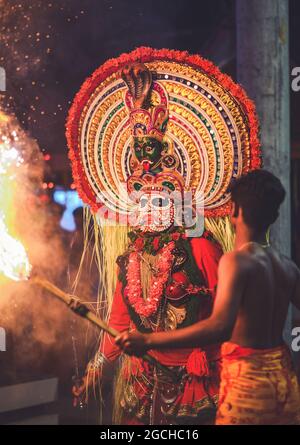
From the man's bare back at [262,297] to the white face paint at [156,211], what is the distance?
0.95 metres

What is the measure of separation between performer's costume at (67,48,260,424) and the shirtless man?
730 mm

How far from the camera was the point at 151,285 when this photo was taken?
450 centimetres

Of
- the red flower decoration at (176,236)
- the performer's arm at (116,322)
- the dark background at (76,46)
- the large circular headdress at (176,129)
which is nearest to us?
→ the large circular headdress at (176,129)

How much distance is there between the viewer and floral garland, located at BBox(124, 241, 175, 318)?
14.6 ft

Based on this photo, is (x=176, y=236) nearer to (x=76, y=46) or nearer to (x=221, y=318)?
(x=221, y=318)

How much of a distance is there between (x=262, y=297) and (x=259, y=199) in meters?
0.45

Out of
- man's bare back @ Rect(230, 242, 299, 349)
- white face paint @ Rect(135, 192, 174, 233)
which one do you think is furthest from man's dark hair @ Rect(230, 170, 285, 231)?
white face paint @ Rect(135, 192, 174, 233)

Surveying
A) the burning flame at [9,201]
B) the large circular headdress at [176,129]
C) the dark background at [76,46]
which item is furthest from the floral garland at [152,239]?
the dark background at [76,46]

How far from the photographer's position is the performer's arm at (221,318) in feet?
11.1

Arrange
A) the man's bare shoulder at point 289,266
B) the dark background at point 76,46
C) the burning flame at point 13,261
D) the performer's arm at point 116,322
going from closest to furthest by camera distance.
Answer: the man's bare shoulder at point 289,266 < the burning flame at point 13,261 < the performer's arm at point 116,322 < the dark background at point 76,46

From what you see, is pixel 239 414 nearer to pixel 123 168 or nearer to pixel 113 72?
pixel 123 168

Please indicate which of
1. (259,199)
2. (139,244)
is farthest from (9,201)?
(259,199)

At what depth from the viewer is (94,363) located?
4.64 m

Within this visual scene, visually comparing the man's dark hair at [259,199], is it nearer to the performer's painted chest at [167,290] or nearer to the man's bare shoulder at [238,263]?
the man's bare shoulder at [238,263]
